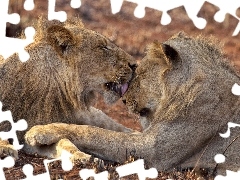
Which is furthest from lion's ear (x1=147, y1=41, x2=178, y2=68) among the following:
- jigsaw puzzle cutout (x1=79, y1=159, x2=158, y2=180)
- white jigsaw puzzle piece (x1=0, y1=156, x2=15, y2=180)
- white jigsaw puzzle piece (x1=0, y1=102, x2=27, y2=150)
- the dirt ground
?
the dirt ground

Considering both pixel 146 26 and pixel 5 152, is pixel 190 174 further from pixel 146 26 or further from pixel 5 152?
pixel 146 26

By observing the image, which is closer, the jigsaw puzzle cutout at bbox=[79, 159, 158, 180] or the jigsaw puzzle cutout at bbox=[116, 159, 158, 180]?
the jigsaw puzzle cutout at bbox=[79, 159, 158, 180]

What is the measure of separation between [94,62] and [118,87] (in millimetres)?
355

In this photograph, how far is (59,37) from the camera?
342 inches

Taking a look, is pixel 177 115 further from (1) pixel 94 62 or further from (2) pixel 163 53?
(1) pixel 94 62

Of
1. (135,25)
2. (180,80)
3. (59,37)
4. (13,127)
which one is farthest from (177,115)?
(135,25)

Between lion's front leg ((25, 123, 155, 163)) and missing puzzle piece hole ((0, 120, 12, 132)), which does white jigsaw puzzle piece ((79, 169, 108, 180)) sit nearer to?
A: lion's front leg ((25, 123, 155, 163))

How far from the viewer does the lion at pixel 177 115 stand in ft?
27.7

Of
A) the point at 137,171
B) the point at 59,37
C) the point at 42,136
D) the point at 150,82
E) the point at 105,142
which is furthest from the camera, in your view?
the point at 150,82

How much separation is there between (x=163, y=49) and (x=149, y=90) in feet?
1.59

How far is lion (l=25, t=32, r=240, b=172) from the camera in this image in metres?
8.43

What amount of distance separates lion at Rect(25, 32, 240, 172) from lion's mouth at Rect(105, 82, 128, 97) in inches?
3.3

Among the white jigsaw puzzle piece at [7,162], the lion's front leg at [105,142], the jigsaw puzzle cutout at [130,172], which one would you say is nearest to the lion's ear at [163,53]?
the lion's front leg at [105,142]

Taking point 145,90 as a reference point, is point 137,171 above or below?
below
